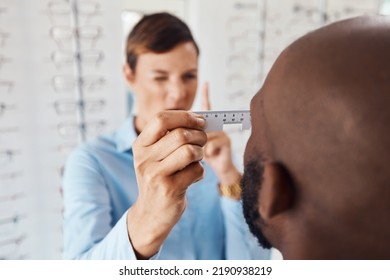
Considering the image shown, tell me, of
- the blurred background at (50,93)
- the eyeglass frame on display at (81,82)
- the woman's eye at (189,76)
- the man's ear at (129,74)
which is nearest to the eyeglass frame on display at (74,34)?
the blurred background at (50,93)

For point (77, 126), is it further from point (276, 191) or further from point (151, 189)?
point (276, 191)

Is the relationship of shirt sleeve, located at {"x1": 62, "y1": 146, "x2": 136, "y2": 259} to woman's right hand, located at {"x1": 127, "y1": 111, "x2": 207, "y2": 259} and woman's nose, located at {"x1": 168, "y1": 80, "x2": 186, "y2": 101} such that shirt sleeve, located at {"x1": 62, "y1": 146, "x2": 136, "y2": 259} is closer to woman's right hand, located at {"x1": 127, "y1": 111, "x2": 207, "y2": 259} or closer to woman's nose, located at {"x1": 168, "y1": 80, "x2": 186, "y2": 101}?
woman's right hand, located at {"x1": 127, "y1": 111, "x2": 207, "y2": 259}

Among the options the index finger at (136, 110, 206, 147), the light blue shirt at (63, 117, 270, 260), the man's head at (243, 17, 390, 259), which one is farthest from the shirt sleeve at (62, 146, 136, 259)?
the man's head at (243, 17, 390, 259)

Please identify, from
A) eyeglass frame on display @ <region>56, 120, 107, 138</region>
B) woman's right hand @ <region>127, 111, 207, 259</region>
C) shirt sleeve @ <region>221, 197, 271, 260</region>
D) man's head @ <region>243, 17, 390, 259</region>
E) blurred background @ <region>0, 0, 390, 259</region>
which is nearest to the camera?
man's head @ <region>243, 17, 390, 259</region>

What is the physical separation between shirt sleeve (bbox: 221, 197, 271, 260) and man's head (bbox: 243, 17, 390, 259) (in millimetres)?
320

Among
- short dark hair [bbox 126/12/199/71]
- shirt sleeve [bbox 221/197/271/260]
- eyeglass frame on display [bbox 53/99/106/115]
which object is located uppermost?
short dark hair [bbox 126/12/199/71]

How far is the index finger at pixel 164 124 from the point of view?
0.43 metres

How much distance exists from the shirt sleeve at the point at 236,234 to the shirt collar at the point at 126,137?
23 centimetres

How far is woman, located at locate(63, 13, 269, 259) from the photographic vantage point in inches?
18.1

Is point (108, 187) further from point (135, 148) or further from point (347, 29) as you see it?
point (347, 29)

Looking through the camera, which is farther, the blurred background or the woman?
the blurred background

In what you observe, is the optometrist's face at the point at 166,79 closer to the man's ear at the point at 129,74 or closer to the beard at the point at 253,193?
the man's ear at the point at 129,74

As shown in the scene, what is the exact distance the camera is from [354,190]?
328mm

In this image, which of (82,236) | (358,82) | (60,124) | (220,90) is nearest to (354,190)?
(358,82)
